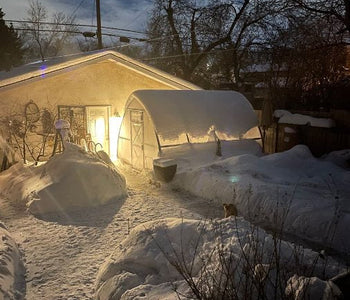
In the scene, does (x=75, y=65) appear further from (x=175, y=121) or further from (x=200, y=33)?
(x=200, y=33)

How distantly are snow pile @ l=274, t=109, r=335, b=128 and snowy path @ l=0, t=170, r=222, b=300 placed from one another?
219 inches

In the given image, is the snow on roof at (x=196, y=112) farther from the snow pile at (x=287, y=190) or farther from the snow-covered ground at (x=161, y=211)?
the snow pile at (x=287, y=190)

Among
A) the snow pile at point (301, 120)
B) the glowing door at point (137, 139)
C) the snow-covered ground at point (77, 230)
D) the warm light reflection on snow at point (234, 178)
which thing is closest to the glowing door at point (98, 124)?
the glowing door at point (137, 139)

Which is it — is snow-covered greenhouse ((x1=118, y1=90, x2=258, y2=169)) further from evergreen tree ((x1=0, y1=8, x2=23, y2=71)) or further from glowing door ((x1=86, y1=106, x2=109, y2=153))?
evergreen tree ((x1=0, y1=8, x2=23, y2=71))

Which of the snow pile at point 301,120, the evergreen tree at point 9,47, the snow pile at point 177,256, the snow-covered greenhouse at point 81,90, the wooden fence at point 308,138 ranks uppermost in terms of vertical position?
the evergreen tree at point 9,47

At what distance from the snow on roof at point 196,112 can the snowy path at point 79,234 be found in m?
2.80

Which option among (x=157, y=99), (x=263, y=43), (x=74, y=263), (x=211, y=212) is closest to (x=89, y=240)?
(x=74, y=263)

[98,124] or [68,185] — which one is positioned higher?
[98,124]

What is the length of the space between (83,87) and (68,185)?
5677mm

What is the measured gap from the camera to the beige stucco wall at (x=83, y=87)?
1103 cm

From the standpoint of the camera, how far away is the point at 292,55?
14.6 meters

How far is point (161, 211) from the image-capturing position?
769cm

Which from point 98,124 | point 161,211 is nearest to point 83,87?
point 98,124

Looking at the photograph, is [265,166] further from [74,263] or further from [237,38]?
[237,38]
